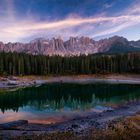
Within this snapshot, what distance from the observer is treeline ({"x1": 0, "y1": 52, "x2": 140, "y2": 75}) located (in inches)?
5792

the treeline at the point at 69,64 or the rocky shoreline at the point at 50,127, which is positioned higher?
the treeline at the point at 69,64

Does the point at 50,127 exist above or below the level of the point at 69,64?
below

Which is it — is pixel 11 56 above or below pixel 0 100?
above

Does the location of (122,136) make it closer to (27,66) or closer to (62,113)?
(62,113)

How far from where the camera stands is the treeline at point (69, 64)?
483 feet

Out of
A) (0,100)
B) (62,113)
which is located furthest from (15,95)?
(62,113)

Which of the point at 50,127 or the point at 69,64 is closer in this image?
the point at 50,127

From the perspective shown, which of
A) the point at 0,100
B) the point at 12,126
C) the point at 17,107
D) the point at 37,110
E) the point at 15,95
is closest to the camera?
the point at 12,126

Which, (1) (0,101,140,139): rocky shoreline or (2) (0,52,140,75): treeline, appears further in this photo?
(2) (0,52,140,75): treeline

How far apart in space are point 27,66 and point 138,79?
201 ft

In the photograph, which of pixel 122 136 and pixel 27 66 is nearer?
pixel 122 136

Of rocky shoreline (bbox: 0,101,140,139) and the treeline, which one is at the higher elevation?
the treeline

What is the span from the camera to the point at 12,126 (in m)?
35.5

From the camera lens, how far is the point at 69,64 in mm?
165625
